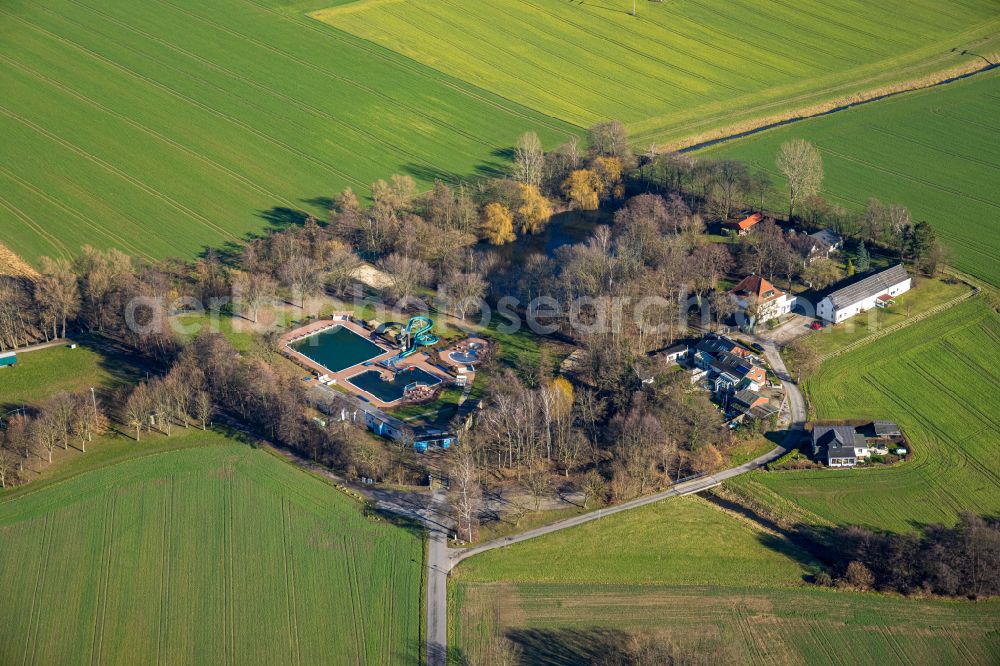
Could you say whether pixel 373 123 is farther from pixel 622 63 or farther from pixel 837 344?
pixel 837 344

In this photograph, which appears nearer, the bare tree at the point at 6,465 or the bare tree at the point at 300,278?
the bare tree at the point at 6,465

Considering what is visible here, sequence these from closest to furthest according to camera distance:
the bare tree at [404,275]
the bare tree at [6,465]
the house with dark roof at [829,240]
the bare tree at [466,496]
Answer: the bare tree at [466,496] < the bare tree at [6,465] < the bare tree at [404,275] < the house with dark roof at [829,240]

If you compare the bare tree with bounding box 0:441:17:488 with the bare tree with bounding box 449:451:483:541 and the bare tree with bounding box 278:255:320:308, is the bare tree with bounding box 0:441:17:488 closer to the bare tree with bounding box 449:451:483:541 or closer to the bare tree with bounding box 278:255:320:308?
the bare tree with bounding box 278:255:320:308

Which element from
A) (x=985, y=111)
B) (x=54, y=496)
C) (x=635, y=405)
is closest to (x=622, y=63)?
(x=985, y=111)

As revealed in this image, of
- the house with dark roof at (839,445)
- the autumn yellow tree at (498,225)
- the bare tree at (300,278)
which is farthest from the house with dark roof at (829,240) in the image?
the bare tree at (300,278)

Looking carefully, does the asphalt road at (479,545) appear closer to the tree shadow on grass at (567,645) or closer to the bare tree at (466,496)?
the bare tree at (466,496)
